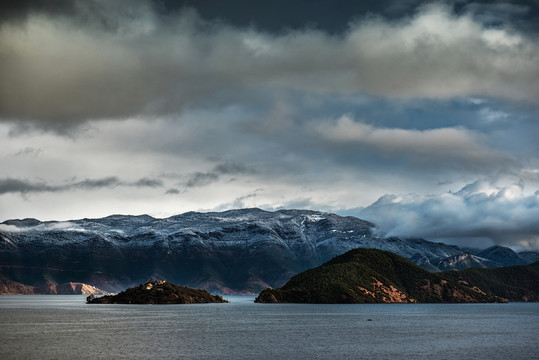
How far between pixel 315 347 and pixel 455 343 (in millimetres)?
47768

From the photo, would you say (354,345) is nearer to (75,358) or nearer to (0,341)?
(75,358)

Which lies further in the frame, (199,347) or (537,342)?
(537,342)

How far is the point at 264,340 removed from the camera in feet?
611

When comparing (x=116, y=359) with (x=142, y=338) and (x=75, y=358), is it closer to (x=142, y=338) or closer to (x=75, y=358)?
(x=75, y=358)

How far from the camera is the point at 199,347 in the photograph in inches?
6555

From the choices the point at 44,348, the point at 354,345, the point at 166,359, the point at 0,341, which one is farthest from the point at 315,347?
the point at 0,341

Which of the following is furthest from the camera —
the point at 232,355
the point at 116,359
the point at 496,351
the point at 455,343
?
the point at 455,343

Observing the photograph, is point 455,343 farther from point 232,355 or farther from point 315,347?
point 232,355

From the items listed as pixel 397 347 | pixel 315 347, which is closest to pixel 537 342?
pixel 397 347

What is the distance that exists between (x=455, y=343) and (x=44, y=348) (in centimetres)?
12119

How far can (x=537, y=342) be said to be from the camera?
7559 inches

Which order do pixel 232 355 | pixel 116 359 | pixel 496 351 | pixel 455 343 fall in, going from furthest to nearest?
pixel 455 343
pixel 496 351
pixel 232 355
pixel 116 359

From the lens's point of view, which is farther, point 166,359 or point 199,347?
point 199,347

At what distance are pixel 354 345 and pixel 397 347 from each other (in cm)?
1244
